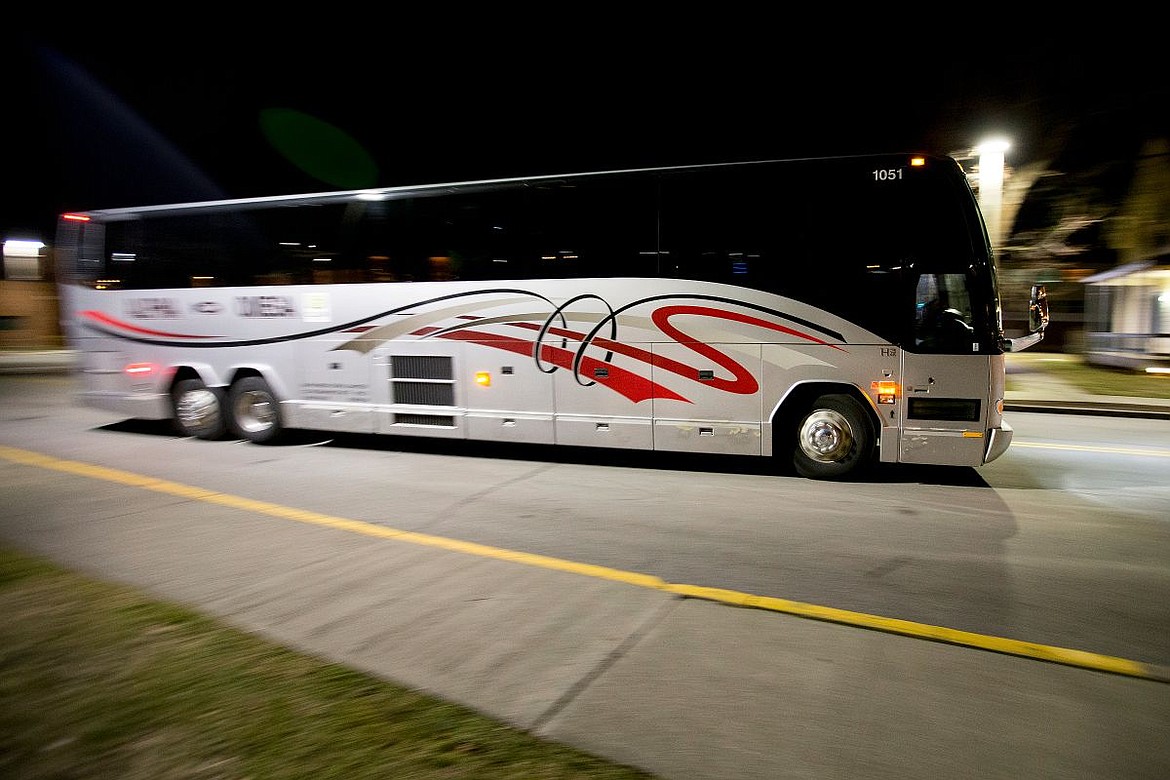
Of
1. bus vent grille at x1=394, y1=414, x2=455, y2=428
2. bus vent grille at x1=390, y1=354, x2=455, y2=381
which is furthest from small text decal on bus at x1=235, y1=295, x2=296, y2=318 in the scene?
bus vent grille at x1=394, y1=414, x2=455, y2=428

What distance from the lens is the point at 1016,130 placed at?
16812 mm

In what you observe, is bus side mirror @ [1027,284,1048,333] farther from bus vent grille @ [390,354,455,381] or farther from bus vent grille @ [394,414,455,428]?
bus vent grille @ [394,414,455,428]

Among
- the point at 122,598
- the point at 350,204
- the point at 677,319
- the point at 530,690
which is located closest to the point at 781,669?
the point at 530,690

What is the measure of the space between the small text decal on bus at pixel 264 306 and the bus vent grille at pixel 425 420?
88.2 inches

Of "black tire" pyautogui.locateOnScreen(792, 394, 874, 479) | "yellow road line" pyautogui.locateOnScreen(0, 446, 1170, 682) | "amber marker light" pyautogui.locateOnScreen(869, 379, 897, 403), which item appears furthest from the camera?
"black tire" pyautogui.locateOnScreen(792, 394, 874, 479)

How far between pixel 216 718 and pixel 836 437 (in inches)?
268

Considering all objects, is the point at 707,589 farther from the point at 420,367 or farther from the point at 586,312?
the point at 420,367

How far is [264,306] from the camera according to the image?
10906mm

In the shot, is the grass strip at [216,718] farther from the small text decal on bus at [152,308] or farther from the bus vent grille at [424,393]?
the small text decal on bus at [152,308]

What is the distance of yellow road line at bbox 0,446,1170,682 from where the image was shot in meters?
4.09

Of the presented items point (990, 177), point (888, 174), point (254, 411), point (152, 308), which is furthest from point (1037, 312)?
point (152, 308)

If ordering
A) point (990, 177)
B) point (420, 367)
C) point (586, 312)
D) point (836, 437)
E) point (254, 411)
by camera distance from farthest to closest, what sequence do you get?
point (990, 177), point (254, 411), point (420, 367), point (586, 312), point (836, 437)

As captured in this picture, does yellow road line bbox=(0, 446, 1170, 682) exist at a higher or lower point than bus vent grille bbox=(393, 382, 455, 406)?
lower

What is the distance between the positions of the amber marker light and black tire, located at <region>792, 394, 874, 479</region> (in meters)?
0.27
